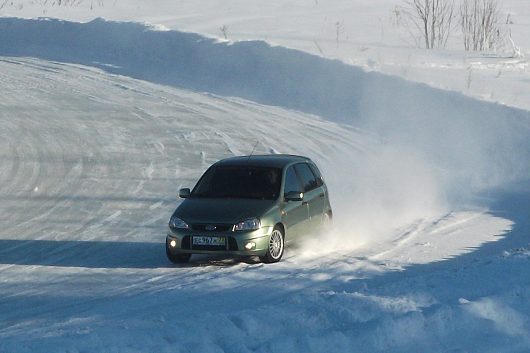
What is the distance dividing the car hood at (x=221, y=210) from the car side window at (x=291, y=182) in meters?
0.66

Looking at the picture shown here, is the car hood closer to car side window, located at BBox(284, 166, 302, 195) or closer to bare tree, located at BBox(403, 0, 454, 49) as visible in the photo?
car side window, located at BBox(284, 166, 302, 195)

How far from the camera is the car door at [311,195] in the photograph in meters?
16.7

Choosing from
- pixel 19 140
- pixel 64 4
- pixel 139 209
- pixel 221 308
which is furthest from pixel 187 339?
pixel 64 4

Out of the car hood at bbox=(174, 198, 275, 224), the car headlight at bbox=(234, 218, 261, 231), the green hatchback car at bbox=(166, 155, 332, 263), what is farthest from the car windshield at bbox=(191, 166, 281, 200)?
the car headlight at bbox=(234, 218, 261, 231)

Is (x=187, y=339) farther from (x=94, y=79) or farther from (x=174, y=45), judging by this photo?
(x=174, y=45)

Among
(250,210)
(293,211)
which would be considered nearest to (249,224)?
(250,210)

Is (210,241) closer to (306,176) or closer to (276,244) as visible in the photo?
(276,244)

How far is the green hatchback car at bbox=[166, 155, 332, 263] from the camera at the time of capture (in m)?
14.9

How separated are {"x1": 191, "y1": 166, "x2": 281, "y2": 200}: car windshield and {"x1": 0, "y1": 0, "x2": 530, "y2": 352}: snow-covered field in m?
0.96

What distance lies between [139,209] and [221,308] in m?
7.96

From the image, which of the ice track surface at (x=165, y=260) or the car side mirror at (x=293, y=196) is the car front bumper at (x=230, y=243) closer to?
the ice track surface at (x=165, y=260)

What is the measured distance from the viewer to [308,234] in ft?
54.5

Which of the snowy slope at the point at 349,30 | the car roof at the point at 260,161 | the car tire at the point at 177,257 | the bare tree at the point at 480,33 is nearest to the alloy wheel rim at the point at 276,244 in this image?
the car tire at the point at 177,257

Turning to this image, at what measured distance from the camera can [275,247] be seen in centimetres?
1534
